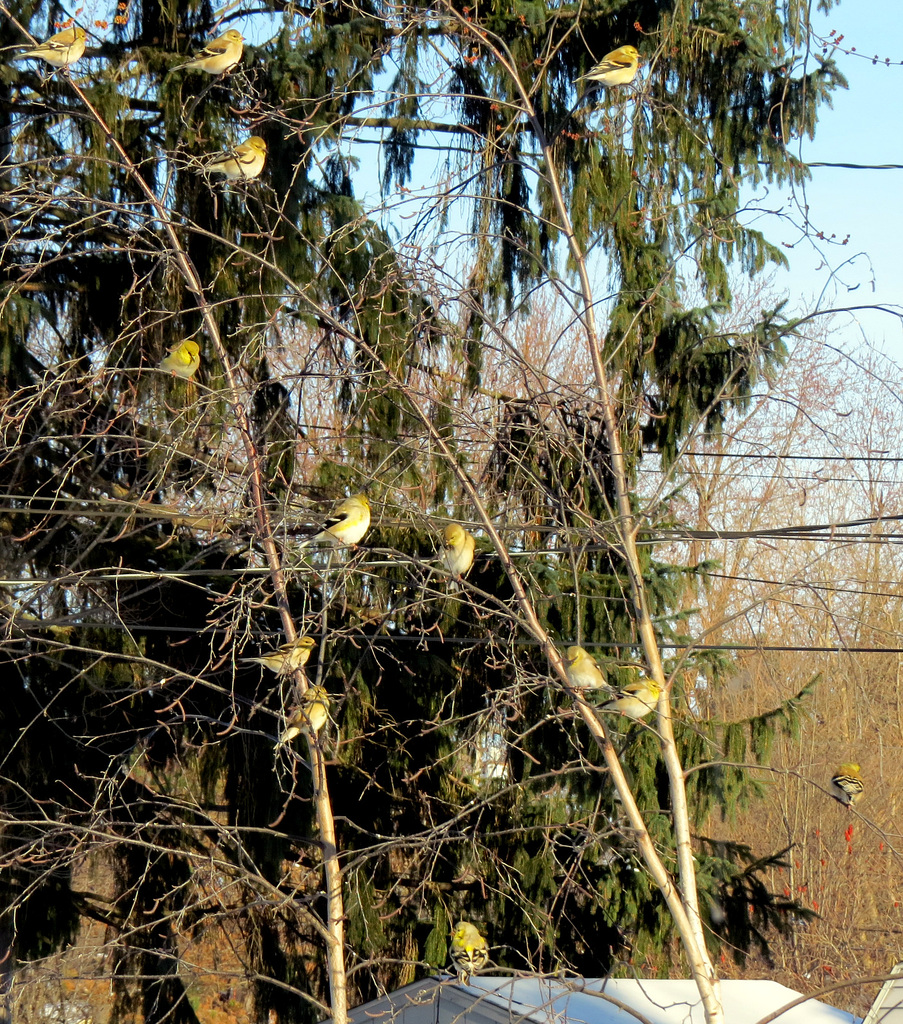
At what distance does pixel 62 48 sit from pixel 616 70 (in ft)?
7.77

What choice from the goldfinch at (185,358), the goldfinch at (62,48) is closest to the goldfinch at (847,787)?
Answer: the goldfinch at (185,358)

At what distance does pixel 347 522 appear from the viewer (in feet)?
14.0

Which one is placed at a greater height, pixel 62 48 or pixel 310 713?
pixel 62 48

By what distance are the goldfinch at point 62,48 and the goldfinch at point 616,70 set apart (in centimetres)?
217

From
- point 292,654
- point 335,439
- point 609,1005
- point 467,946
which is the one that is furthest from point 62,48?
point 609,1005

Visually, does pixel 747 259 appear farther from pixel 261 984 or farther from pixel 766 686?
pixel 766 686

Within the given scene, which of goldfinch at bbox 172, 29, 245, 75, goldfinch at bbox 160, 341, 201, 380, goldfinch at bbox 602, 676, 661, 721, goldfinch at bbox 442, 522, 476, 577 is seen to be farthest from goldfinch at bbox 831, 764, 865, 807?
goldfinch at bbox 172, 29, 245, 75

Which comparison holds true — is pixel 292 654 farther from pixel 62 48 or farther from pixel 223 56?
pixel 223 56

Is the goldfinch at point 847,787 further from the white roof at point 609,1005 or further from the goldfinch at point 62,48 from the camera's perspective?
the goldfinch at point 62,48

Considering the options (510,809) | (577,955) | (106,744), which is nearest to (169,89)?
(106,744)

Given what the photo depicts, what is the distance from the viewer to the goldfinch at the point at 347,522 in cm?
428

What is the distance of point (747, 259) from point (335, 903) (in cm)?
406

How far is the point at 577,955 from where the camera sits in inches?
283

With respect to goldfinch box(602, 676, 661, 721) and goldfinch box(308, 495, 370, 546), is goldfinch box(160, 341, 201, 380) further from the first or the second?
goldfinch box(602, 676, 661, 721)
